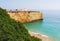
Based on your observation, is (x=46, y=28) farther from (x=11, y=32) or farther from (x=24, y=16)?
(x=11, y=32)

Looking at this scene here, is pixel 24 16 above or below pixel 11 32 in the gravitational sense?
below

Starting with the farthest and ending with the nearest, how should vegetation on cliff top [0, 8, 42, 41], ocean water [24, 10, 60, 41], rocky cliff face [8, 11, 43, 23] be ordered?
1. rocky cliff face [8, 11, 43, 23]
2. ocean water [24, 10, 60, 41]
3. vegetation on cliff top [0, 8, 42, 41]

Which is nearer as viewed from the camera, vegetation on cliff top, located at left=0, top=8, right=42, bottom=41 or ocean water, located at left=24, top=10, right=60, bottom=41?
vegetation on cliff top, located at left=0, top=8, right=42, bottom=41

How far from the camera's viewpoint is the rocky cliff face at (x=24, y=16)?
116 feet

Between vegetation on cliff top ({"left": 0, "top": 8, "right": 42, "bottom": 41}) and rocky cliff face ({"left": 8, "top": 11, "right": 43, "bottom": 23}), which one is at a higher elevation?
vegetation on cliff top ({"left": 0, "top": 8, "right": 42, "bottom": 41})

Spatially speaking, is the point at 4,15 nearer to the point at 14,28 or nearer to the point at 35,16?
the point at 14,28

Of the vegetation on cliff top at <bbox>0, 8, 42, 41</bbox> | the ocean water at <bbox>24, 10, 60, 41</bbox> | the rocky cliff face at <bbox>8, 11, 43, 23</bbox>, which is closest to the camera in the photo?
the vegetation on cliff top at <bbox>0, 8, 42, 41</bbox>

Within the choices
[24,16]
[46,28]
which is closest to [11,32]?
[46,28]

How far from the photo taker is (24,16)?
122ft

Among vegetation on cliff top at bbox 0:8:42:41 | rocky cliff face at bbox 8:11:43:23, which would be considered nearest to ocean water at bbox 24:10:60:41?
rocky cliff face at bbox 8:11:43:23

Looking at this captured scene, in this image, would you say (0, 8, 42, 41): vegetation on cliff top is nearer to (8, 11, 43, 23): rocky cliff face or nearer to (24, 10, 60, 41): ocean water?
(24, 10, 60, 41): ocean water

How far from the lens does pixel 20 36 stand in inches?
316

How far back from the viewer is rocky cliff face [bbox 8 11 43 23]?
3534 centimetres

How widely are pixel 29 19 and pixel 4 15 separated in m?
29.3
